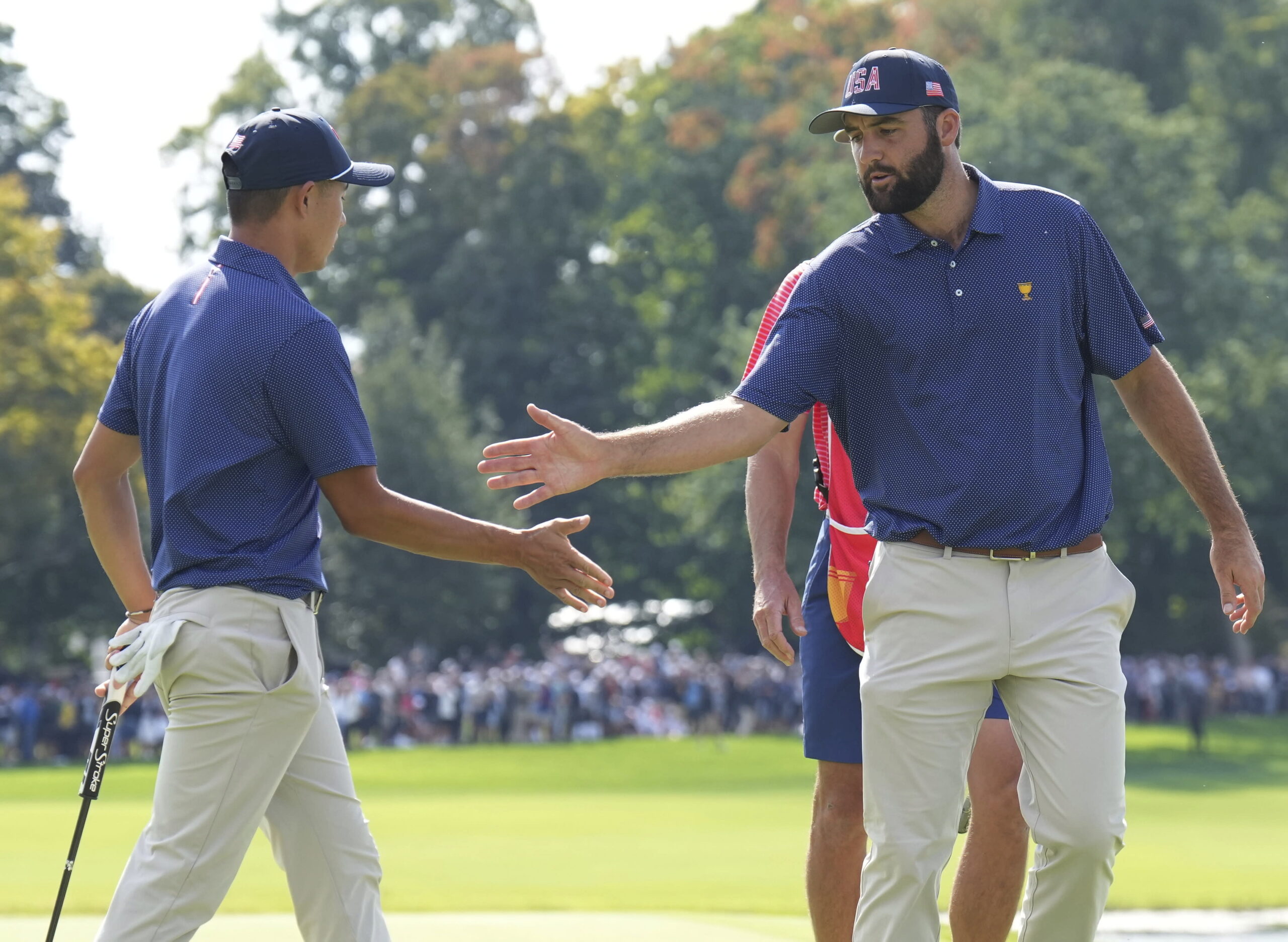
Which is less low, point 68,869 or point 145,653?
point 145,653

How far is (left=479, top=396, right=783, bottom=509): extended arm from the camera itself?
160 inches

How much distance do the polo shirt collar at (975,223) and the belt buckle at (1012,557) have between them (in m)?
0.77

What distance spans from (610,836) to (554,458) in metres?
11.0

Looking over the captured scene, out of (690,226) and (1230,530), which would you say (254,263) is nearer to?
(1230,530)

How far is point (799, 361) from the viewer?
14.8 ft

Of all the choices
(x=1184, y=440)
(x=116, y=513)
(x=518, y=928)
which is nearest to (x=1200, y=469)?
(x=1184, y=440)

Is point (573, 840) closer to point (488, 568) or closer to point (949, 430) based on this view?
point (949, 430)

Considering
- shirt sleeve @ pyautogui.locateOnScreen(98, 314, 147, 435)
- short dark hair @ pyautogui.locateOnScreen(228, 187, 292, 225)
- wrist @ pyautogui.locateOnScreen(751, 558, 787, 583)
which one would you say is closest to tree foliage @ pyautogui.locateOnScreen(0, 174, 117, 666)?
wrist @ pyautogui.locateOnScreen(751, 558, 787, 583)

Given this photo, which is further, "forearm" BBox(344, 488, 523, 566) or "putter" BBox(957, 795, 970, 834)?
"putter" BBox(957, 795, 970, 834)

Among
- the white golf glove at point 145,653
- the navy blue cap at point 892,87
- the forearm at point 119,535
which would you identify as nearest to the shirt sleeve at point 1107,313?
the navy blue cap at point 892,87

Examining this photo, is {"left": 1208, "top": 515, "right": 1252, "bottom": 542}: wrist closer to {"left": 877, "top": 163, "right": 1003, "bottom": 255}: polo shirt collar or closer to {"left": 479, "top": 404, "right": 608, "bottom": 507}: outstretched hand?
{"left": 877, "top": 163, "right": 1003, "bottom": 255}: polo shirt collar

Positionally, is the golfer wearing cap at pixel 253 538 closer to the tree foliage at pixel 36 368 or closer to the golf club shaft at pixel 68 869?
the golf club shaft at pixel 68 869

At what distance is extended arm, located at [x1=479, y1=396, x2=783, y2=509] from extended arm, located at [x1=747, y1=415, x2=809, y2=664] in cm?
81

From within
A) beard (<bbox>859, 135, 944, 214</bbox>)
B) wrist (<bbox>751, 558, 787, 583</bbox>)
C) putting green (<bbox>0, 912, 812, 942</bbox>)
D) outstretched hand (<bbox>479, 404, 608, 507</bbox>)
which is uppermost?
beard (<bbox>859, 135, 944, 214</bbox>)
